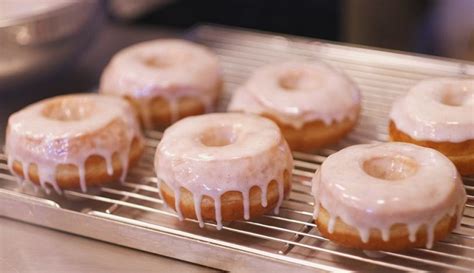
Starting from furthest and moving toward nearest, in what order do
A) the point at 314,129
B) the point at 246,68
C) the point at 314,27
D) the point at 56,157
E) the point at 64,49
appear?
the point at 314,27 < the point at 246,68 < the point at 64,49 < the point at 314,129 < the point at 56,157

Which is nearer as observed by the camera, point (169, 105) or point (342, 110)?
point (342, 110)

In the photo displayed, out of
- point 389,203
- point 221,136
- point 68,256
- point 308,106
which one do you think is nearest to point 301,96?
point 308,106

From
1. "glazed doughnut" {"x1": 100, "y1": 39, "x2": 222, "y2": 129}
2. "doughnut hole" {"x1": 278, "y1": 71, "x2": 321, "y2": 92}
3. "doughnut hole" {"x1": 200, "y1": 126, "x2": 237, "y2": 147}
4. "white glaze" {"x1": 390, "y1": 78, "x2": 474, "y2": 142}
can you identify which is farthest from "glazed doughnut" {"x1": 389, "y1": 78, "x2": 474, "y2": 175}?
"glazed doughnut" {"x1": 100, "y1": 39, "x2": 222, "y2": 129}

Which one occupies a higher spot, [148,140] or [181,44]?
[181,44]

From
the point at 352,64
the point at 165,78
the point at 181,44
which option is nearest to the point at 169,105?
the point at 165,78

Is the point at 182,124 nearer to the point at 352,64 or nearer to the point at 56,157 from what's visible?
the point at 56,157

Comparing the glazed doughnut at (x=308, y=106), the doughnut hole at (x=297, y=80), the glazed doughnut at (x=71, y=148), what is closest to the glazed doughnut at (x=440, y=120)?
the glazed doughnut at (x=308, y=106)

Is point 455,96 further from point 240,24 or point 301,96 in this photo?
point 240,24

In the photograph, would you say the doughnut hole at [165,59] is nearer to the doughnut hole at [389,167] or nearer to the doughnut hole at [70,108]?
the doughnut hole at [70,108]
